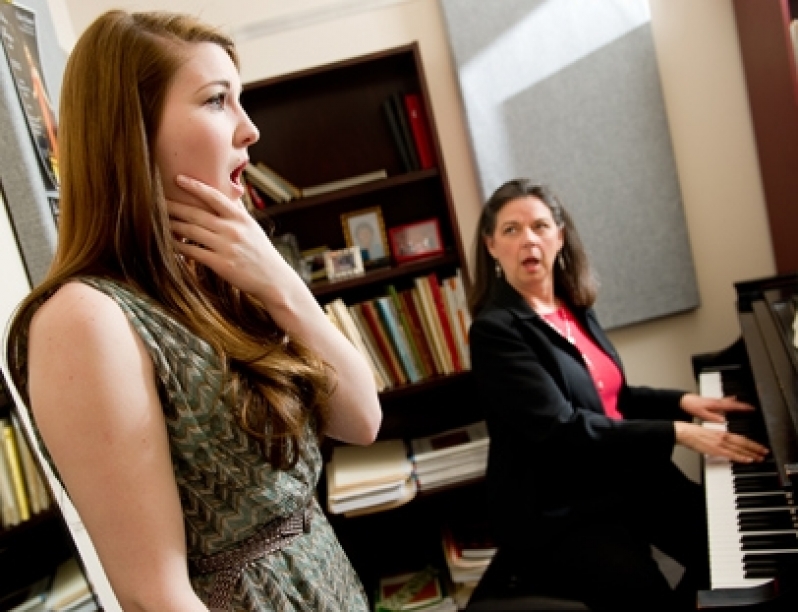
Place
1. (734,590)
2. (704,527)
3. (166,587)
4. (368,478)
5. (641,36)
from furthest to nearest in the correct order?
(641,36)
(368,478)
(704,527)
(734,590)
(166,587)

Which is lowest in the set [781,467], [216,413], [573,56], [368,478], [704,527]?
[704,527]

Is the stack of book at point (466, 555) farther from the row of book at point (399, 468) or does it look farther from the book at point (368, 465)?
the book at point (368, 465)

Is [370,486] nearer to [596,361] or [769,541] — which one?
[596,361]

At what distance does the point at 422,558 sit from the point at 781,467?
5.67ft

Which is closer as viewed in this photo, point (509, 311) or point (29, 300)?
point (29, 300)

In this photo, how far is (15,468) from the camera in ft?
2.93

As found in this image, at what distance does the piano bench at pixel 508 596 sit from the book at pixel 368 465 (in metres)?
0.54

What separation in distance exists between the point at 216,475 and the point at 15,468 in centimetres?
21

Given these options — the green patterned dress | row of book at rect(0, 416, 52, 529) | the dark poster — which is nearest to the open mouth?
the green patterned dress

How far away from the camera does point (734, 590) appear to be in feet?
4.28

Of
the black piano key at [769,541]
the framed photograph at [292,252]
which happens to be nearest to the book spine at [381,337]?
the framed photograph at [292,252]

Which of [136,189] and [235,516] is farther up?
[136,189]

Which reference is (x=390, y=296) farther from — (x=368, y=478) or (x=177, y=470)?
(x=177, y=470)

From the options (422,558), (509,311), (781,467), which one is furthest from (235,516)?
(422,558)
